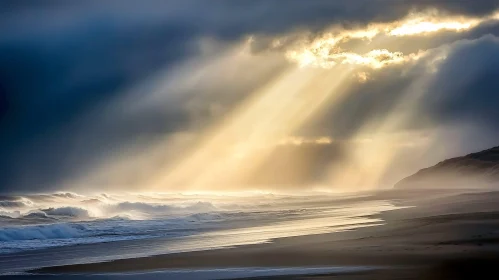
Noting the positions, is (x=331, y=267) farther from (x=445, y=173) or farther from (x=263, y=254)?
(x=445, y=173)

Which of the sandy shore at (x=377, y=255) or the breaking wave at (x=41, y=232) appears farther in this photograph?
the breaking wave at (x=41, y=232)

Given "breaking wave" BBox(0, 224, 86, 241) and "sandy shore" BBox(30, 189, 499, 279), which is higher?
"breaking wave" BBox(0, 224, 86, 241)

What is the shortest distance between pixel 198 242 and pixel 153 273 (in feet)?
28.8

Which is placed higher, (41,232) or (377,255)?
(41,232)

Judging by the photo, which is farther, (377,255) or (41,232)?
(41,232)

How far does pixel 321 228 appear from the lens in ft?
94.2

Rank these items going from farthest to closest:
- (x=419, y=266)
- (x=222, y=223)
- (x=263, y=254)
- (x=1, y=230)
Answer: (x=222, y=223), (x=1, y=230), (x=263, y=254), (x=419, y=266)

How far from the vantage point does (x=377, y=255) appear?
17750 mm

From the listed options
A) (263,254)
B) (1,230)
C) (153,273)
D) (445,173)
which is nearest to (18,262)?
(153,273)

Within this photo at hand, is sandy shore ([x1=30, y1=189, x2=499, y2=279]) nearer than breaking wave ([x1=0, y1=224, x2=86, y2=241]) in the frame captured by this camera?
Yes

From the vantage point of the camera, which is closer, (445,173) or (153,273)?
(153,273)

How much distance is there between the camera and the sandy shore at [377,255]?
14600mm

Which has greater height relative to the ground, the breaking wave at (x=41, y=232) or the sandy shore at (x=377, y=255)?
the breaking wave at (x=41, y=232)

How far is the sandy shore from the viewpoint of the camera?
1460cm
